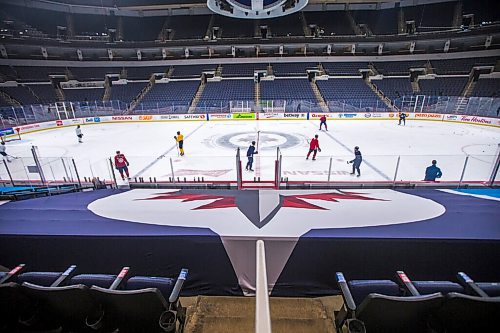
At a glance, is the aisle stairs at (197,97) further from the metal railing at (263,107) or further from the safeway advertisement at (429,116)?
the safeway advertisement at (429,116)

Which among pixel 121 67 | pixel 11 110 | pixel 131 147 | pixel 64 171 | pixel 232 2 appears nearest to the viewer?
pixel 64 171

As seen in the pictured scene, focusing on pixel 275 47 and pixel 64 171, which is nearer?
pixel 64 171

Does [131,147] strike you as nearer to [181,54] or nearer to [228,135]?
[228,135]

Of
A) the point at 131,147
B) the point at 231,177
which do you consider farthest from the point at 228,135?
the point at 231,177

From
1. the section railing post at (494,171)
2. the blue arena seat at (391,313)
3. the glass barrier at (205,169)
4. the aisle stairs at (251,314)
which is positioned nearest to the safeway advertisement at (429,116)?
the section railing post at (494,171)

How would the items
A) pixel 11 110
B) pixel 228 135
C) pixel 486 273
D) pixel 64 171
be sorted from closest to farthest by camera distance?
pixel 486 273 < pixel 64 171 < pixel 228 135 < pixel 11 110

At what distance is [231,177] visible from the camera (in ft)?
26.1

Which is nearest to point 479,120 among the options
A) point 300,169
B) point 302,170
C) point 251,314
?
point 302,170

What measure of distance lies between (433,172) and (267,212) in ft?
19.5

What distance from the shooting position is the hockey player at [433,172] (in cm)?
677

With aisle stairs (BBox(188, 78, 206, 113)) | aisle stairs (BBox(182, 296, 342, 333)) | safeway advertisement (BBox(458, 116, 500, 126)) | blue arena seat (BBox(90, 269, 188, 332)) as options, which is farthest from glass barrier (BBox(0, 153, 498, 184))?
aisle stairs (BBox(188, 78, 206, 113))

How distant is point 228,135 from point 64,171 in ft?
31.6

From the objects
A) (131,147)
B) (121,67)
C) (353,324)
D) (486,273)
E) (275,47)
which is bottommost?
(131,147)

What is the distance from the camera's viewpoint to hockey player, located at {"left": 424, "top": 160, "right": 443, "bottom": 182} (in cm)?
677
